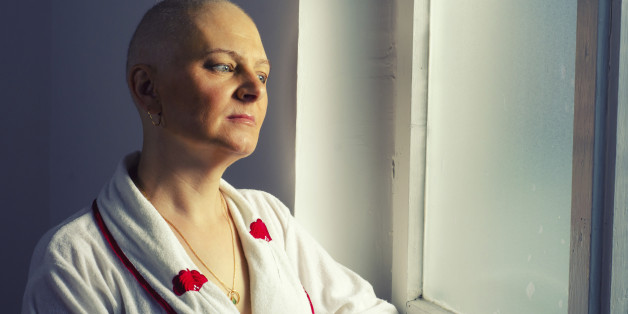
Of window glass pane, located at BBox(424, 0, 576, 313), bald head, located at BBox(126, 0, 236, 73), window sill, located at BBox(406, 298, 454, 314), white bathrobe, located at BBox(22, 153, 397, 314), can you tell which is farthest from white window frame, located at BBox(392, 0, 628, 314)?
bald head, located at BBox(126, 0, 236, 73)

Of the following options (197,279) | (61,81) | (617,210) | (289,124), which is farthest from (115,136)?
(617,210)

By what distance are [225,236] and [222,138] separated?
21 cm

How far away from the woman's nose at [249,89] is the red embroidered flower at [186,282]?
0.29 meters

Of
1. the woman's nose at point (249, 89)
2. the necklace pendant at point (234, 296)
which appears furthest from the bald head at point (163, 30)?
the necklace pendant at point (234, 296)

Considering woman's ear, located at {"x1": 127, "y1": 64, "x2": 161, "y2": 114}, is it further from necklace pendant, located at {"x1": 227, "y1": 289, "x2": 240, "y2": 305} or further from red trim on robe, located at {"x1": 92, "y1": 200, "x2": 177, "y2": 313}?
necklace pendant, located at {"x1": 227, "y1": 289, "x2": 240, "y2": 305}

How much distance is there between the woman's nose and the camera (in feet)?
2.81

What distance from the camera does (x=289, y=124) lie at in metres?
1.19

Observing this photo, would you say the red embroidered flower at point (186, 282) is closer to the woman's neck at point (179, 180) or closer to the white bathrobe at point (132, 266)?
the white bathrobe at point (132, 266)

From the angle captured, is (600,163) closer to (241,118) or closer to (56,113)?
(241,118)

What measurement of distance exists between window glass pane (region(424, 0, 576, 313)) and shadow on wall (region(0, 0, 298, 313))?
0.90 meters

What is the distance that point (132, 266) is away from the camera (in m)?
0.80

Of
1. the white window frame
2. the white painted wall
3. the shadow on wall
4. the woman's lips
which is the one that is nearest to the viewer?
the white window frame

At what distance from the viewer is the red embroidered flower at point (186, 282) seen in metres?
0.80

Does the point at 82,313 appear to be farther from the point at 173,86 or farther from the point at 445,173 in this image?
the point at 445,173
